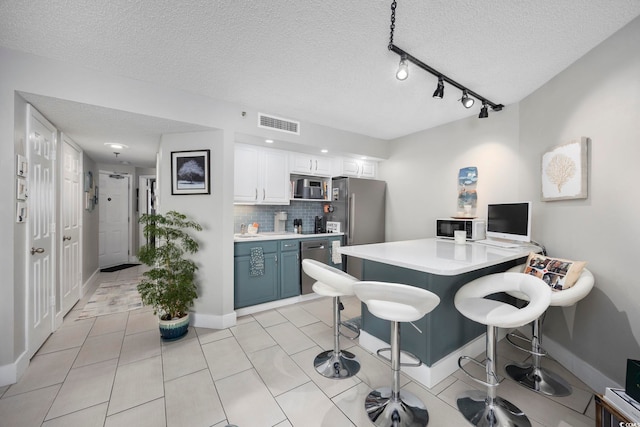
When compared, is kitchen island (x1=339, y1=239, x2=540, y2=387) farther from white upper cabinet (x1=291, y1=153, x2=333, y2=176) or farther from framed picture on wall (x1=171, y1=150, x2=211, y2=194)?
white upper cabinet (x1=291, y1=153, x2=333, y2=176)

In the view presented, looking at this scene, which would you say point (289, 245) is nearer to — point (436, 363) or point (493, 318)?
point (436, 363)

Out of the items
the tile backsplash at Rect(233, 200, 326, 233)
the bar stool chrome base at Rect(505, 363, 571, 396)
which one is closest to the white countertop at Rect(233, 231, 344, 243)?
the tile backsplash at Rect(233, 200, 326, 233)

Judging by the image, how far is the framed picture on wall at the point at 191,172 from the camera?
2.88 metres

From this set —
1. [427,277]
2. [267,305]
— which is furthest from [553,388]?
[267,305]

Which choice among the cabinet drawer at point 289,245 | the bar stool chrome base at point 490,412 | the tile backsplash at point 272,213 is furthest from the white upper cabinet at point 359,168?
the bar stool chrome base at point 490,412

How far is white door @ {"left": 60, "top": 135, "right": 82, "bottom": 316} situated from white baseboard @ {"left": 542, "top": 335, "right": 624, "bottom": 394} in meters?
5.24

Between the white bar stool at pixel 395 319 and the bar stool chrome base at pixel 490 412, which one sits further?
the bar stool chrome base at pixel 490 412

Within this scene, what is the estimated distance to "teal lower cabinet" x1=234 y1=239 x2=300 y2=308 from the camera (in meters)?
3.12

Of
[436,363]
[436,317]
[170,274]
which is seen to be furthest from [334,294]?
[170,274]

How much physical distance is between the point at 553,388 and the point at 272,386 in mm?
2110

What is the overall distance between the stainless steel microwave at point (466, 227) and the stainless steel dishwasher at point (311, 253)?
5.37 ft

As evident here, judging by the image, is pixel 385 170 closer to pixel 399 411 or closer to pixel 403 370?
pixel 403 370

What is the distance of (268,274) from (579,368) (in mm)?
3123

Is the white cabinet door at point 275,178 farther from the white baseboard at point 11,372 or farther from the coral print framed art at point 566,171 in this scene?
the coral print framed art at point 566,171
